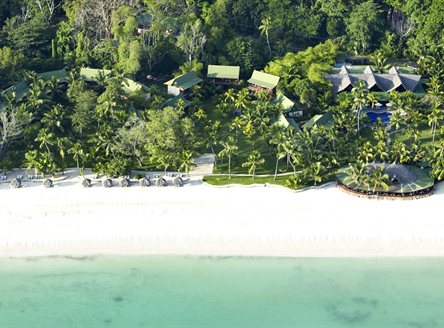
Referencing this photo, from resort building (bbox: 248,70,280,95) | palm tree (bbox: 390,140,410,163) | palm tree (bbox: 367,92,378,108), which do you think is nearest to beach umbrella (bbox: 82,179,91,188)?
resort building (bbox: 248,70,280,95)

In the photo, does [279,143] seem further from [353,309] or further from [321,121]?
[353,309]

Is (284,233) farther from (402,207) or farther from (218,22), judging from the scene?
(218,22)

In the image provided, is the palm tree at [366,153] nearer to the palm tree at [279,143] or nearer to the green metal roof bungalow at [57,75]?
the palm tree at [279,143]

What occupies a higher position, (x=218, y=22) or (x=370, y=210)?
(x=218, y=22)

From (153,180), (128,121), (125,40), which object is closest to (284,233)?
(153,180)

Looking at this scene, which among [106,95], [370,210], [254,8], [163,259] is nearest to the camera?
[163,259]

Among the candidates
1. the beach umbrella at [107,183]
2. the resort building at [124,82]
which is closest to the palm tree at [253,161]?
the beach umbrella at [107,183]
